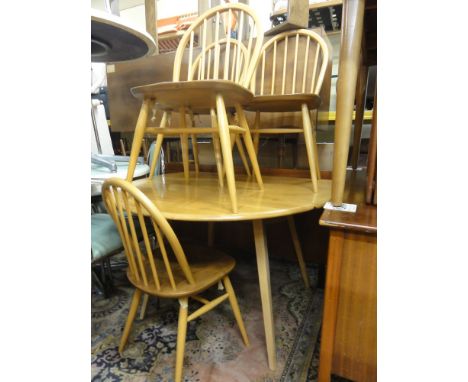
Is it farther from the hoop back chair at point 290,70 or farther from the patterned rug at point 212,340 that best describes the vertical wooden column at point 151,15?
the patterned rug at point 212,340

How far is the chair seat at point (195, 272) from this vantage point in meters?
0.81

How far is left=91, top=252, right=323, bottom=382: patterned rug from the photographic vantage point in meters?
0.88

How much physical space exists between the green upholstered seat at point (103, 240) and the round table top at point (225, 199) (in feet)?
0.76

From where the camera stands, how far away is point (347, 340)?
2.19ft

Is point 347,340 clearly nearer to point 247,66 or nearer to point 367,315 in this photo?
point 367,315

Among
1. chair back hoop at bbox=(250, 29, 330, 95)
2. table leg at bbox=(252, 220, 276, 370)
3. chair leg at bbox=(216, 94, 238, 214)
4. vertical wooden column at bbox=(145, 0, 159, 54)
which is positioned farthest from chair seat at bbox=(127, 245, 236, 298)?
vertical wooden column at bbox=(145, 0, 159, 54)

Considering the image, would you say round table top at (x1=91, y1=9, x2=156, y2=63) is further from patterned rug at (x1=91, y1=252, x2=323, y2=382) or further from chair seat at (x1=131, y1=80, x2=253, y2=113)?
patterned rug at (x1=91, y1=252, x2=323, y2=382)

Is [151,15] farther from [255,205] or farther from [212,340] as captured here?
[212,340]

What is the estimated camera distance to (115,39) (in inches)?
30.8
